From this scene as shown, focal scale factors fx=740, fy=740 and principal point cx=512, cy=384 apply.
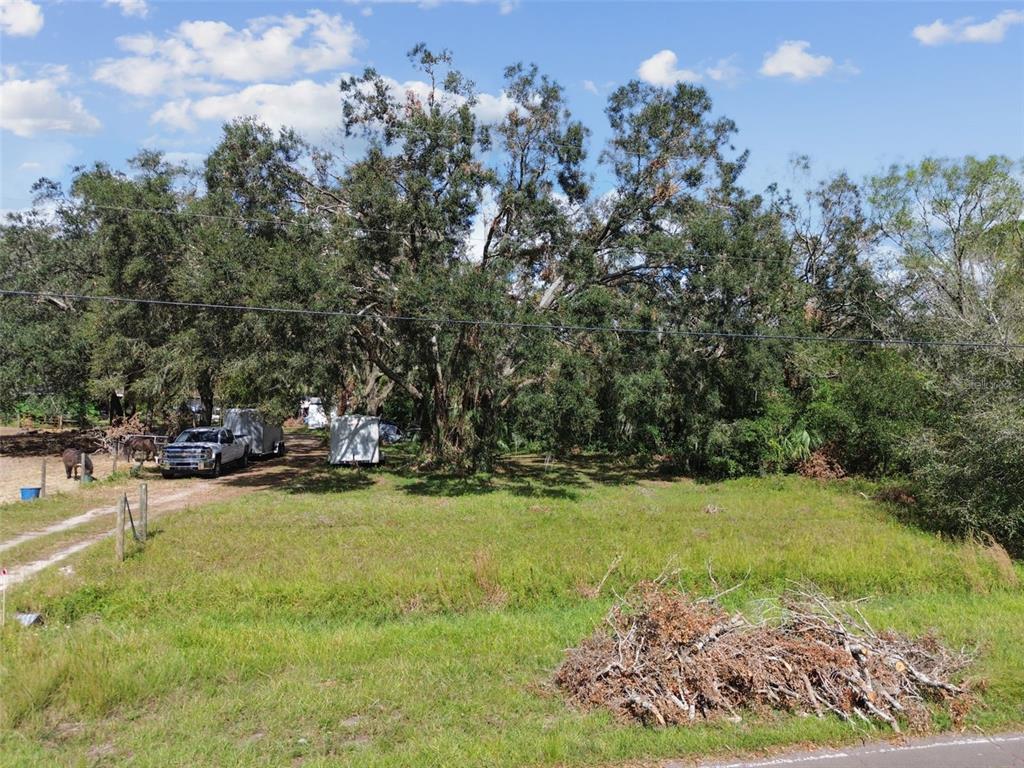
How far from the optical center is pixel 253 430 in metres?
31.4

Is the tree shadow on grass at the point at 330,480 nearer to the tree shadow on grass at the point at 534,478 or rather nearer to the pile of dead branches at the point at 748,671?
the tree shadow on grass at the point at 534,478

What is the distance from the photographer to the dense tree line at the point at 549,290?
2028 cm

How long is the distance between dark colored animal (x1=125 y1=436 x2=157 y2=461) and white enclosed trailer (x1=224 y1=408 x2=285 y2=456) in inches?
110

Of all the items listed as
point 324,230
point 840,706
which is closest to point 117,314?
point 324,230

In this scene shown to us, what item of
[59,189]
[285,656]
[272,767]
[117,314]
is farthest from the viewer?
[59,189]

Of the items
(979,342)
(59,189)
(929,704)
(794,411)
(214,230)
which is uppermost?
(59,189)

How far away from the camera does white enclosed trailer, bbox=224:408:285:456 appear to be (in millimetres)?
30594

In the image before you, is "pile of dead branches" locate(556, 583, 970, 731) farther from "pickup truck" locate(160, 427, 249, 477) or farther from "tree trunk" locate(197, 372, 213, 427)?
"tree trunk" locate(197, 372, 213, 427)

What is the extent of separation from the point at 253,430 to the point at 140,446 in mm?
5126

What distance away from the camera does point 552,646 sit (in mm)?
8547

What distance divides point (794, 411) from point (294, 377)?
17.5 m

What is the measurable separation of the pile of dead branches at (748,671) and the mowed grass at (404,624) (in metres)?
0.27

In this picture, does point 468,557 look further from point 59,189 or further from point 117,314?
point 59,189

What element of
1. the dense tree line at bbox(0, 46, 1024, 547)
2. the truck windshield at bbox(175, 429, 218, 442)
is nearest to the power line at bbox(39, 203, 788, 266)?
the dense tree line at bbox(0, 46, 1024, 547)
